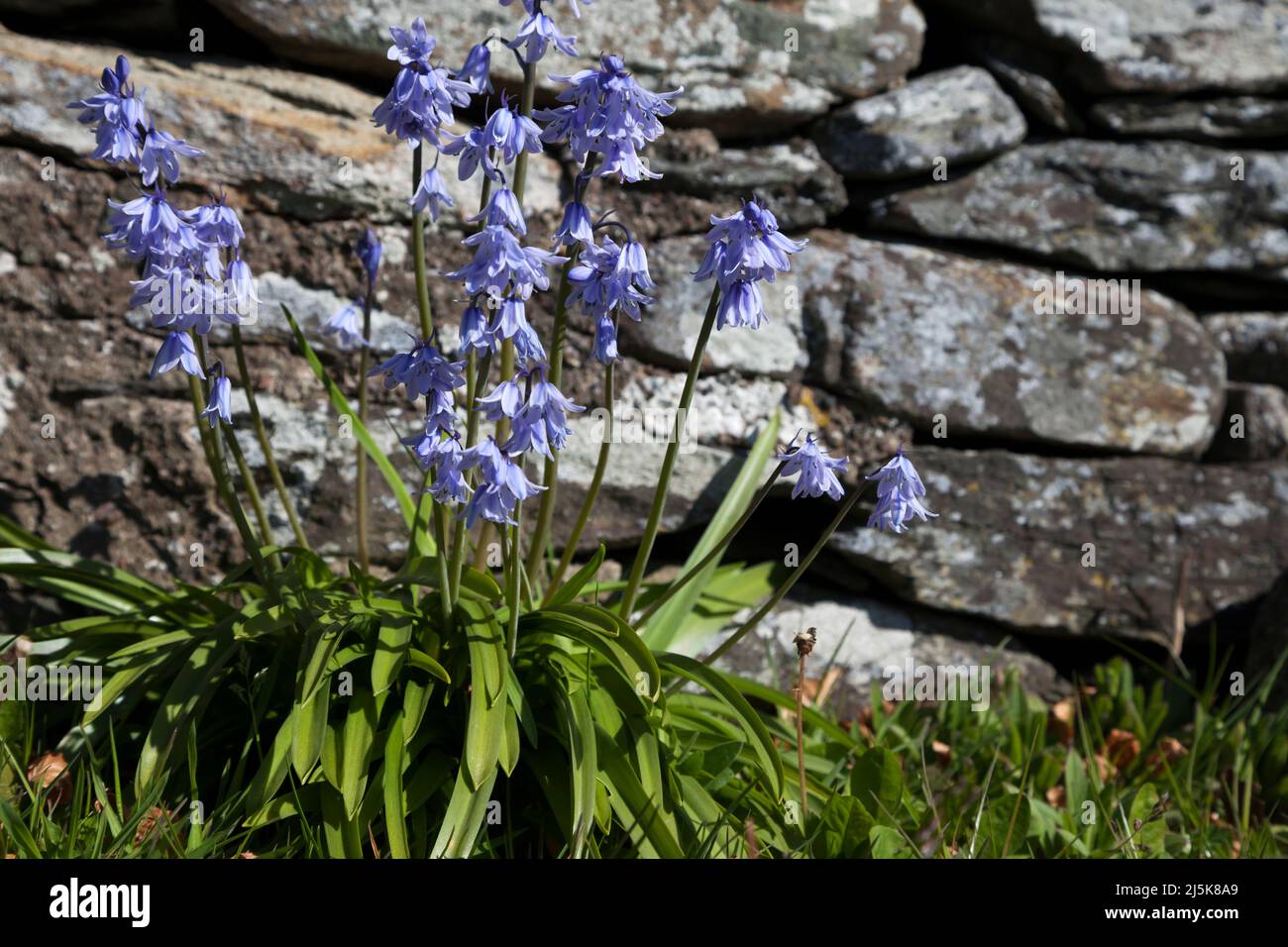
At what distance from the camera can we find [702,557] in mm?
3426

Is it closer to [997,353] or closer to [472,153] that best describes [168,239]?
[472,153]

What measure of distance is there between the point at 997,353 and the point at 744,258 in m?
2.17

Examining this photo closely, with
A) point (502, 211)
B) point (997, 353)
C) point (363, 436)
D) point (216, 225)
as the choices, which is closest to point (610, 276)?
point (502, 211)

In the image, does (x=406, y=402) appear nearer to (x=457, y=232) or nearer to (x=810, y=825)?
(x=457, y=232)

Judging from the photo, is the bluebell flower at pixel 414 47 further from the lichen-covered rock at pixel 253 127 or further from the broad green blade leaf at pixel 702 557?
the broad green blade leaf at pixel 702 557

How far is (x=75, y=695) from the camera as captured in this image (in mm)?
2969

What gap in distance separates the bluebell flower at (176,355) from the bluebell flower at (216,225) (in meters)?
0.24

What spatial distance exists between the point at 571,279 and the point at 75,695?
71.9 inches

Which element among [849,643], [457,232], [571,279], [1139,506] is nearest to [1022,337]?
[1139,506]

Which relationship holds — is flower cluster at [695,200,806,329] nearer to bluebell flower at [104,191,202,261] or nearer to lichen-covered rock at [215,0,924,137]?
bluebell flower at [104,191,202,261]

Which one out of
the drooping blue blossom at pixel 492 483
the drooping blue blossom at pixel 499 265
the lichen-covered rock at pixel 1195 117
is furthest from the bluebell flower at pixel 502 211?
the lichen-covered rock at pixel 1195 117

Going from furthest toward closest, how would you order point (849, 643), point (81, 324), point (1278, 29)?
point (1278, 29), point (849, 643), point (81, 324)

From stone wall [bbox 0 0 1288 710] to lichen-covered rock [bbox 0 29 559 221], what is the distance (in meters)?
0.01
